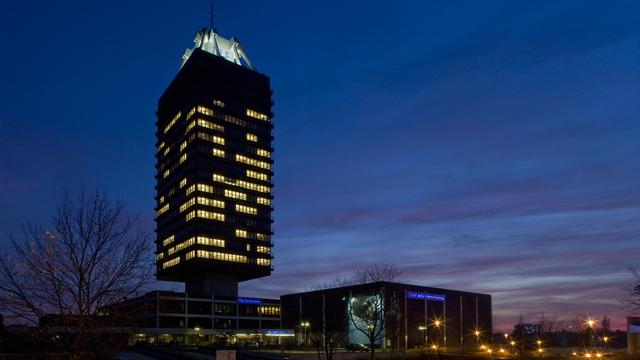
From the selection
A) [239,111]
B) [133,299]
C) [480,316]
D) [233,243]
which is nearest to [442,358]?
[133,299]

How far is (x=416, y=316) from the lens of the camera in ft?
399

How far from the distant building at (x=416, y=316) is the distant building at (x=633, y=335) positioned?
3017 centimetres

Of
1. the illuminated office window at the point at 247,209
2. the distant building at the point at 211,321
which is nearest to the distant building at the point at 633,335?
the distant building at the point at 211,321

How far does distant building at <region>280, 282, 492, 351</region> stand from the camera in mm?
117750

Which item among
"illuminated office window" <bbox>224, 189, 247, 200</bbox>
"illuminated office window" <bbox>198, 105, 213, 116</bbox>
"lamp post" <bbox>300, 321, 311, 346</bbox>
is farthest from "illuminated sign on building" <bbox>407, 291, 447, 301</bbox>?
"illuminated office window" <bbox>198, 105, 213, 116</bbox>

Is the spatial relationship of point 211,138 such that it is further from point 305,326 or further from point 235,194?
point 305,326

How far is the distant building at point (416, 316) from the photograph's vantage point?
118 m

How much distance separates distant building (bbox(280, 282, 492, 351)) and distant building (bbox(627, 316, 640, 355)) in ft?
99.0

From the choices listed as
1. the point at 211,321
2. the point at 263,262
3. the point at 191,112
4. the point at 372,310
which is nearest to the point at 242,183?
the point at 263,262

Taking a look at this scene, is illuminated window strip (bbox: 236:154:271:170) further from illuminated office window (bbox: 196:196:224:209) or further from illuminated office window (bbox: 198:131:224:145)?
illuminated office window (bbox: 196:196:224:209)

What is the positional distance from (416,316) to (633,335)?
142 ft

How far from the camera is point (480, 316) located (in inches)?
5399

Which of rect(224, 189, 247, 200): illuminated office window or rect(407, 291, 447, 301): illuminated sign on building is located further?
rect(224, 189, 247, 200): illuminated office window

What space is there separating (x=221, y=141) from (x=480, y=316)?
97118 mm
